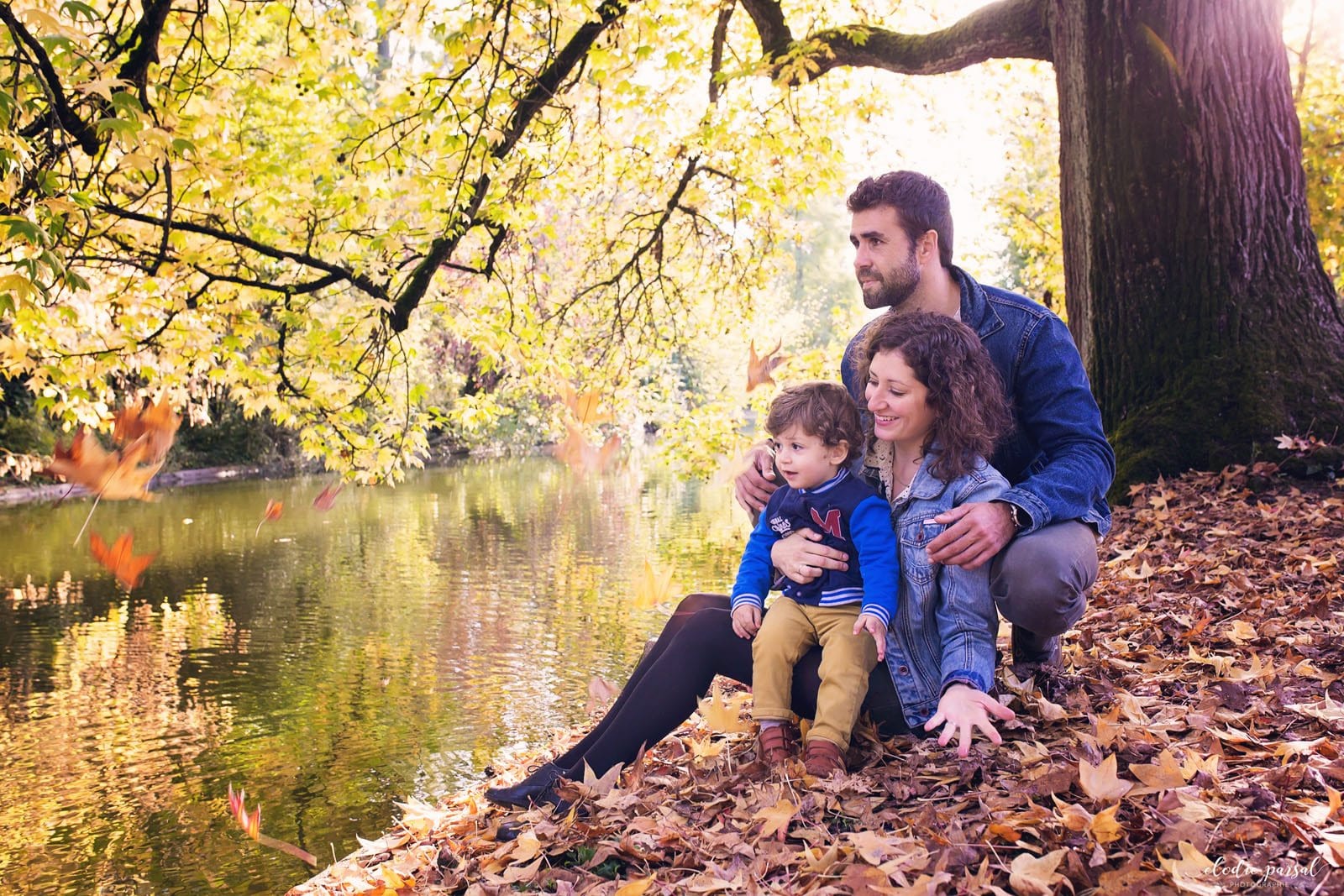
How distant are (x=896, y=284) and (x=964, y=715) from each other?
1.22 meters

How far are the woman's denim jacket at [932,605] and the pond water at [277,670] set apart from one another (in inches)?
144

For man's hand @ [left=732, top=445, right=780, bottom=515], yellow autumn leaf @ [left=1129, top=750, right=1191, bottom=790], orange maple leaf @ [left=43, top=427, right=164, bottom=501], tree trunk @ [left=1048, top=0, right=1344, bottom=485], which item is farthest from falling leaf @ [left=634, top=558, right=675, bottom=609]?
yellow autumn leaf @ [left=1129, top=750, right=1191, bottom=790]

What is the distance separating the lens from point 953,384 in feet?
8.43

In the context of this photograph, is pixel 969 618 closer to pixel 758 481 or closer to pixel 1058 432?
pixel 1058 432

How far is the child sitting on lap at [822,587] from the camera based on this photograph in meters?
2.55

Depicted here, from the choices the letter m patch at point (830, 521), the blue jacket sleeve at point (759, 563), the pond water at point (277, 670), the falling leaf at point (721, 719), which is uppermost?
the letter m patch at point (830, 521)

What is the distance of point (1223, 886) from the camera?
1735 mm

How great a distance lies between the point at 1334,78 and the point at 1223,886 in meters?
13.2

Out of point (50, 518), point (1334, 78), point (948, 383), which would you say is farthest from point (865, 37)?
point (50, 518)

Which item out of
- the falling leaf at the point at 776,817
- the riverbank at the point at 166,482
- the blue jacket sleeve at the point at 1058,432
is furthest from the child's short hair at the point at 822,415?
the riverbank at the point at 166,482

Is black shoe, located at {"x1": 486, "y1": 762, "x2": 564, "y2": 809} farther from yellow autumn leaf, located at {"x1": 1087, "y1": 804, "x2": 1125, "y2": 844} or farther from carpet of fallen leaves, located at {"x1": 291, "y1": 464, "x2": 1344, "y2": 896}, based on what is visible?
yellow autumn leaf, located at {"x1": 1087, "y1": 804, "x2": 1125, "y2": 844}

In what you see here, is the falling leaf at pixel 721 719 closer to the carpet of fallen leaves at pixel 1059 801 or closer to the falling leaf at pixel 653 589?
the carpet of fallen leaves at pixel 1059 801

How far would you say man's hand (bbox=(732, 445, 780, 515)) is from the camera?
3020 mm

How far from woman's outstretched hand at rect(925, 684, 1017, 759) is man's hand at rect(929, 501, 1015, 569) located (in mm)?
303
